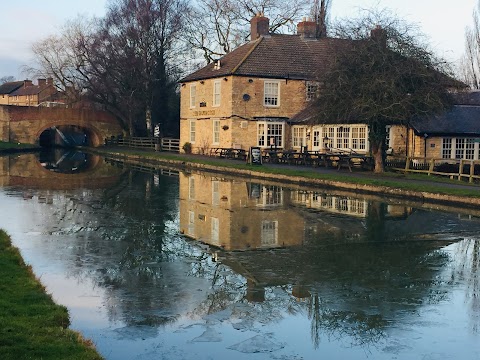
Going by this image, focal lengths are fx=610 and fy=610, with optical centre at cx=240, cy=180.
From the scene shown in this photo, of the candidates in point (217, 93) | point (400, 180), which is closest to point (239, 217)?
point (400, 180)

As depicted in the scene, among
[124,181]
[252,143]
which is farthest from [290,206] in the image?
[252,143]

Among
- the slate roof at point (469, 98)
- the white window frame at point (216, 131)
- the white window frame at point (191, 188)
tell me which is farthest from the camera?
the white window frame at point (216, 131)

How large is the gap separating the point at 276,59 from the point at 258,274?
32376 mm

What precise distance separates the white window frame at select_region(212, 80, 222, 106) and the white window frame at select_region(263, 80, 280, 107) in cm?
322

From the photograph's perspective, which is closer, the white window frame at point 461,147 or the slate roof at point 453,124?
the slate roof at point 453,124

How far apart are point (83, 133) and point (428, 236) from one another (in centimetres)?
5950

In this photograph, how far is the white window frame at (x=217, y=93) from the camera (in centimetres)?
4162

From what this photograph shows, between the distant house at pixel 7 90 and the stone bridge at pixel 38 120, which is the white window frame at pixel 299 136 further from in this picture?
the distant house at pixel 7 90

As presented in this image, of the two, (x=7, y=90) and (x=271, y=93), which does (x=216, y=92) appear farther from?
(x=7, y=90)

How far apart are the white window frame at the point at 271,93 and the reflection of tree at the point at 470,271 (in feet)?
90.2

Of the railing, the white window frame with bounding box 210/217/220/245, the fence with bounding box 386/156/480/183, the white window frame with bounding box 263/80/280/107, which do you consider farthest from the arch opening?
the white window frame with bounding box 210/217/220/245

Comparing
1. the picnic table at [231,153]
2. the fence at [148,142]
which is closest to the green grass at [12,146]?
the fence at [148,142]

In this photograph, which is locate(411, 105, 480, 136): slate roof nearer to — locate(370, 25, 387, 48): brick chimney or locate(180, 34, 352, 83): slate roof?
locate(370, 25, 387, 48): brick chimney

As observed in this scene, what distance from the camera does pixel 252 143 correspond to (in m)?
40.4
